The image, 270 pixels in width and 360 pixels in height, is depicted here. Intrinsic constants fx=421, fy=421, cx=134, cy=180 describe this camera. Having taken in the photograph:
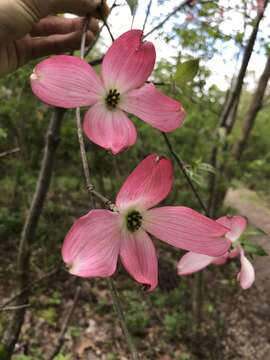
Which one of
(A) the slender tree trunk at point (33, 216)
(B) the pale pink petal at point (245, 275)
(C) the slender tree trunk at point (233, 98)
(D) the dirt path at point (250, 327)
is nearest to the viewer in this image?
(B) the pale pink petal at point (245, 275)

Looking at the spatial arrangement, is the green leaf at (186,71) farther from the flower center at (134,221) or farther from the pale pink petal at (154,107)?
the flower center at (134,221)

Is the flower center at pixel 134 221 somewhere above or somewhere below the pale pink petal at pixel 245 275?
above

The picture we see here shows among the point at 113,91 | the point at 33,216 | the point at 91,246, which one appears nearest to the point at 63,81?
the point at 113,91

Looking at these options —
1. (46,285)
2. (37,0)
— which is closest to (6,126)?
(46,285)

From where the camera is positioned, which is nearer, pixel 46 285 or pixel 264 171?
pixel 46 285

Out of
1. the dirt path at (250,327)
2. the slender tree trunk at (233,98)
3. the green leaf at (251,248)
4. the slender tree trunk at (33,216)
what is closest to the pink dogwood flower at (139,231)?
the green leaf at (251,248)

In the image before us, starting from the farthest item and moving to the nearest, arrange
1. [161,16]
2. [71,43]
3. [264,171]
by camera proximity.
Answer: [264,171] → [161,16] → [71,43]

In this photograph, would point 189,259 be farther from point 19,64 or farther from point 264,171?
point 264,171
